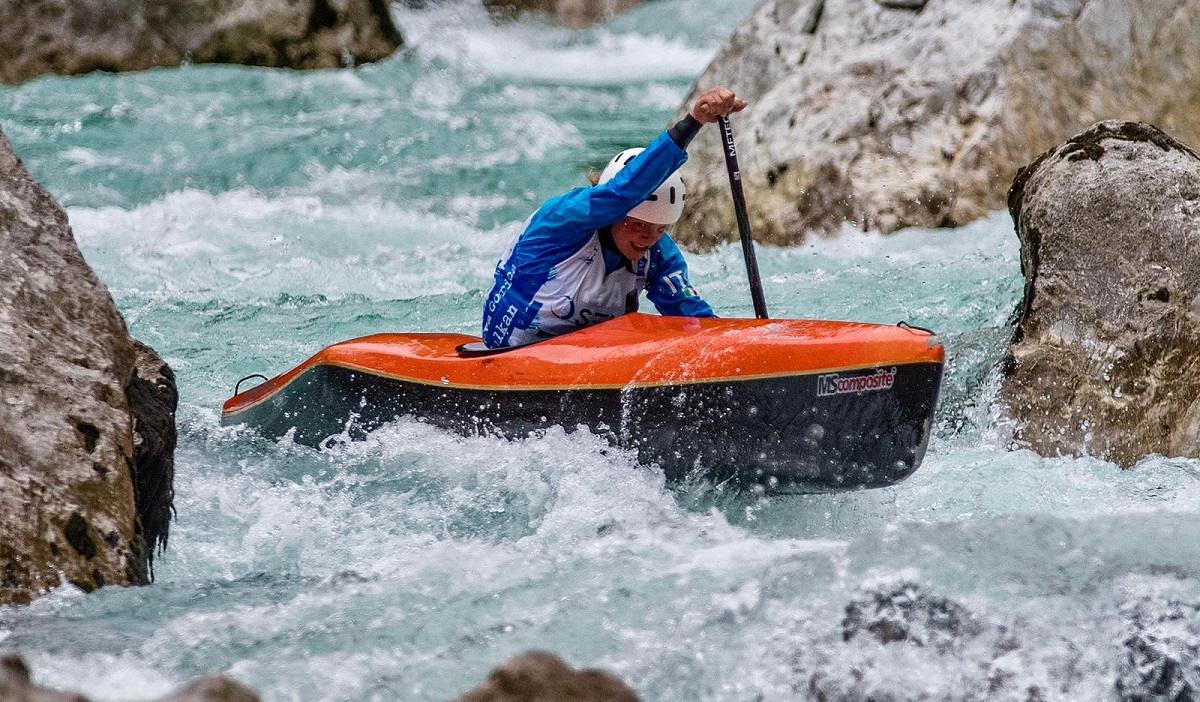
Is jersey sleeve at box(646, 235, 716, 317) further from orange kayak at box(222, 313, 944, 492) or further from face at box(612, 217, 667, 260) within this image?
orange kayak at box(222, 313, 944, 492)

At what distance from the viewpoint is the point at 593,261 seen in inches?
193

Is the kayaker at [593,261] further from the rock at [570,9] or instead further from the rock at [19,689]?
the rock at [570,9]

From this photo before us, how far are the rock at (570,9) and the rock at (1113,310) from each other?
40.4ft

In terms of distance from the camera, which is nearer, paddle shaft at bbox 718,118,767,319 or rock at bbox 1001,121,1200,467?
rock at bbox 1001,121,1200,467

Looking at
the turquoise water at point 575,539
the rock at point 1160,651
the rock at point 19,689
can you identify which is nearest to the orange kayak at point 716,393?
the turquoise water at point 575,539

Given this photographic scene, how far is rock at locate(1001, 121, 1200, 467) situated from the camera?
4.69 m

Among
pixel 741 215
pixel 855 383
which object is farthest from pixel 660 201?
pixel 855 383

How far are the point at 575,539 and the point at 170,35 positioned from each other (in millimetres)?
9570

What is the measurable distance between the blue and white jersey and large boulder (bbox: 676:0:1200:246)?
2714 millimetres

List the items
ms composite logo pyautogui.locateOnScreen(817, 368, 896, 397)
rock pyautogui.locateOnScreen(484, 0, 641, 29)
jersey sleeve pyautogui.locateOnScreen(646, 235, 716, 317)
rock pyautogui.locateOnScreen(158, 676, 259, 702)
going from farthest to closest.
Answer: rock pyautogui.locateOnScreen(484, 0, 641, 29) < jersey sleeve pyautogui.locateOnScreen(646, 235, 716, 317) < ms composite logo pyautogui.locateOnScreen(817, 368, 896, 397) < rock pyautogui.locateOnScreen(158, 676, 259, 702)

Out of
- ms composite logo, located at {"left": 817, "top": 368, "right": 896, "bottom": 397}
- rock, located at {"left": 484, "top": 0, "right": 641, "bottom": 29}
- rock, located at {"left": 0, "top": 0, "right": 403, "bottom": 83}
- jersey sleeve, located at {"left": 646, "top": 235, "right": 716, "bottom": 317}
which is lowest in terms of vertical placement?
ms composite logo, located at {"left": 817, "top": 368, "right": 896, "bottom": 397}

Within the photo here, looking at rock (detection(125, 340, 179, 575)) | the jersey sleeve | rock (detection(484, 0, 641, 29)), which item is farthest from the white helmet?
rock (detection(484, 0, 641, 29))

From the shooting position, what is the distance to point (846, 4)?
8.34 meters

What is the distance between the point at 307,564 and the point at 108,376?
31.6 inches
